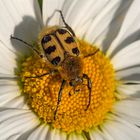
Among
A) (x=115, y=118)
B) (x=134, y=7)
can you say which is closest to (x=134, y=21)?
(x=134, y=7)

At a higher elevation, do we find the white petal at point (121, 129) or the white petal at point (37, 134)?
the white petal at point (37, 134)

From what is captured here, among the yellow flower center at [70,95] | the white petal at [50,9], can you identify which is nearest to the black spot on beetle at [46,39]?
the yellow flower center at [70,95]

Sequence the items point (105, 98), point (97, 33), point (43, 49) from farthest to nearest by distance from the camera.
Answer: point (97, 33) < point (105, 98) < point (43, 49)

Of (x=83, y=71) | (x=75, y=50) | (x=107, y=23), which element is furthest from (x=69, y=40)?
(x=107, y=23)

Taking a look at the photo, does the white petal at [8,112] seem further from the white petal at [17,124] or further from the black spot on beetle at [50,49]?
the black spot on beetle at [50,49]

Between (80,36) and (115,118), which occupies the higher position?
(80,36)

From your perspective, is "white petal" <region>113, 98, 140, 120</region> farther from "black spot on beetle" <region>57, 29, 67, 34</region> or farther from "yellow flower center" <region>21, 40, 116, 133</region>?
"black spot on beetle" <region>57, 29, 67, 34</region>

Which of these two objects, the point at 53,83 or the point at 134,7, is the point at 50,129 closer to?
the point at 53,83
